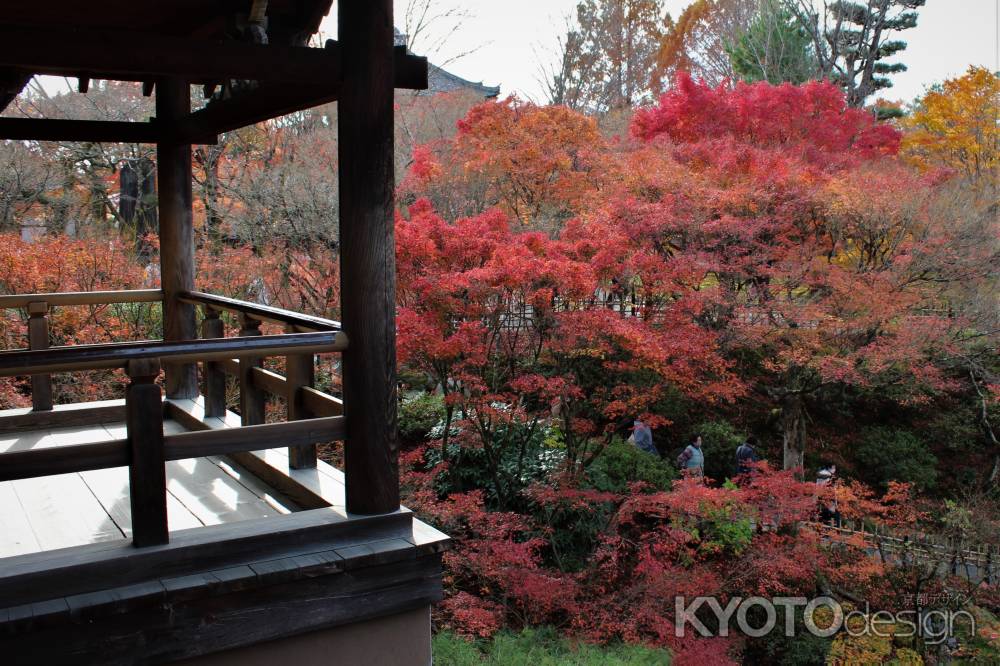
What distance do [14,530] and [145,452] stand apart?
95cm

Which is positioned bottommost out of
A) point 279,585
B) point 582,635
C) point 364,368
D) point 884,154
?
point 582,635

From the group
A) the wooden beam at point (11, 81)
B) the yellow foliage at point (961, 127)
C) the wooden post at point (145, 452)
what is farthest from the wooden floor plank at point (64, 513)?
the yellow foliage at point (961, 127)

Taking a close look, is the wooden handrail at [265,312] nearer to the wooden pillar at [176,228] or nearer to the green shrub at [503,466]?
the wooden pillar at [176,228]

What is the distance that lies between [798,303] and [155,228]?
347 inches

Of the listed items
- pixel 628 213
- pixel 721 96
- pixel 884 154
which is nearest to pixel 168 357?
pixel 628 213

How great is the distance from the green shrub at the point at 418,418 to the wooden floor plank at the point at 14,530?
7.16 meters

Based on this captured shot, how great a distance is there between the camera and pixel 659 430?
1181 cm

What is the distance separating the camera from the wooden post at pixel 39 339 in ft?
13.5

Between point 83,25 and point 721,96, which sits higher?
point 721,96

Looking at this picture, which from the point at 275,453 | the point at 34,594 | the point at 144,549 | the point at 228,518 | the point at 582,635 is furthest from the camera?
the point at 582,635

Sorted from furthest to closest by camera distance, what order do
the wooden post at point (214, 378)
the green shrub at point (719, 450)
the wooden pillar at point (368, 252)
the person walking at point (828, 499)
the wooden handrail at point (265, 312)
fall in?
the green shrub at point (719, 450)
the person walking at point (828, 499)
the wooden post at point (214, 378)
the wooden handrail at point (265, 312)
the wooden pillar at point (368, 252)

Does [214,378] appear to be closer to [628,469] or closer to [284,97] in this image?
[284,97]

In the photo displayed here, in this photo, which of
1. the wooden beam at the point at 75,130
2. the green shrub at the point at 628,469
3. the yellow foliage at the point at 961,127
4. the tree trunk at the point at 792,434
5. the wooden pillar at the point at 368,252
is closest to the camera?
the wooden pillar at the point at 368,252

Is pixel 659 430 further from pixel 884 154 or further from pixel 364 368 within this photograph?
pixel 364 368
